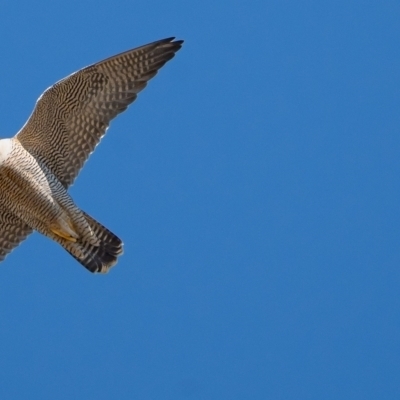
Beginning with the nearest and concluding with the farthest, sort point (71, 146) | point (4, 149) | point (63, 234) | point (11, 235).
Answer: point (4, 149) < point (63, 234) < point (71, 146) < point (11, 235)

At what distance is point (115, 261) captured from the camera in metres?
11.5

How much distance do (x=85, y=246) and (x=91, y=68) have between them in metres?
1.46

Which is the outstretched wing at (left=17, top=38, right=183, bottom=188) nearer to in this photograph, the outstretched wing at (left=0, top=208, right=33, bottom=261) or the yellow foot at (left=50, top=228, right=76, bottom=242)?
the yellow foot at (left=50, top=228, right=76, bottom=242)

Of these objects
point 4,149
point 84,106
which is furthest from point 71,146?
point 4,149

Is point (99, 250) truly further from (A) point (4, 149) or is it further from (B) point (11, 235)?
(A) point (4, 149)

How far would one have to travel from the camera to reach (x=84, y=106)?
11.4m

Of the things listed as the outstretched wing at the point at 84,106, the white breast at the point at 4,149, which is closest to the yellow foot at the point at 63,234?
the outstretched wing at the point at 84,106

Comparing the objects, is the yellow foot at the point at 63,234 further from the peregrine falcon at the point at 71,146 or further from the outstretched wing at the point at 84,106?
the outstretched wing at the point at 84,106

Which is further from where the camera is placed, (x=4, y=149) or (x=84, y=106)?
(x=84, y=106)

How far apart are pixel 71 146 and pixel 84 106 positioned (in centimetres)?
36

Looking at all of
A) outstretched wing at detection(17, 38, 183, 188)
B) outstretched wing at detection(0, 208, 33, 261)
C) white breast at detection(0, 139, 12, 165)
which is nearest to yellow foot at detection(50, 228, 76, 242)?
outstretched wing at detection(17, 38, 183, 188)

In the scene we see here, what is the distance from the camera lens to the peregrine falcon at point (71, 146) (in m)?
11.2

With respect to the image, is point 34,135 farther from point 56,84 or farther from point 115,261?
point 115,261

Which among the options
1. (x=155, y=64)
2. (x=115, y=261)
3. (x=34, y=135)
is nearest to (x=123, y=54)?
(x=155, y=64)
